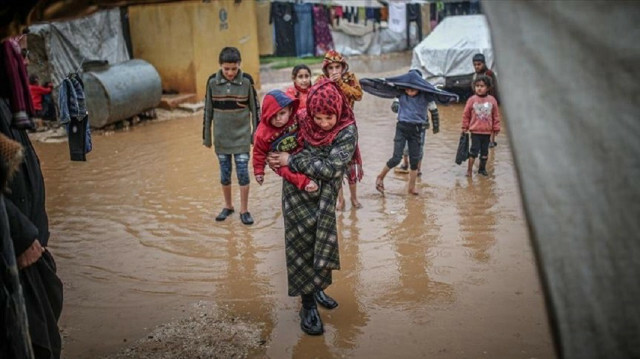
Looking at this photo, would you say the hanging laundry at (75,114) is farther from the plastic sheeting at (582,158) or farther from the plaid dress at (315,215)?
the plastic sheeting at (582,158)

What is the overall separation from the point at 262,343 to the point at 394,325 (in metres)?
0.86

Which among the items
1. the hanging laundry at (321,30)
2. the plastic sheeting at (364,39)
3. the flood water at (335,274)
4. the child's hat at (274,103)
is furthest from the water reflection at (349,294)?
the plastic sheeting at (364,39)

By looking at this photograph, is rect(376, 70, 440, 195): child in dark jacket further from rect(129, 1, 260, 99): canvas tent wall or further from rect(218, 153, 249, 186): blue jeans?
rect(129, 1, 260, 99): canvas tent wall

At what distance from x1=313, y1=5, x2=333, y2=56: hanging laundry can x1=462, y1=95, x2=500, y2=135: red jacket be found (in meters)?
18.2

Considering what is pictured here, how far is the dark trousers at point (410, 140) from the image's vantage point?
6.32 metres

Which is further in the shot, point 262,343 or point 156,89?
point 156,89

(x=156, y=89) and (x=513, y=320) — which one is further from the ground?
(x=156, y=89)

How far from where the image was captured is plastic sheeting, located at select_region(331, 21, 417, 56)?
84.7 feet

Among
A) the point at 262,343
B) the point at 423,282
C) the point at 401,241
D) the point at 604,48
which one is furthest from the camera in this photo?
the point at 401,241

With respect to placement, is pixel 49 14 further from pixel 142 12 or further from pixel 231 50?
Answer: pixel 142 12

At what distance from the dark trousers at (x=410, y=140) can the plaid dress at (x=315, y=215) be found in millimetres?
2817

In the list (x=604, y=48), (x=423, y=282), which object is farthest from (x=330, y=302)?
(x=604, y=48)

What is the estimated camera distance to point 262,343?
11.6ft

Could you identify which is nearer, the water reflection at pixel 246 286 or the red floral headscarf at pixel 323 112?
the red floral headscarf at pixel 323 112
